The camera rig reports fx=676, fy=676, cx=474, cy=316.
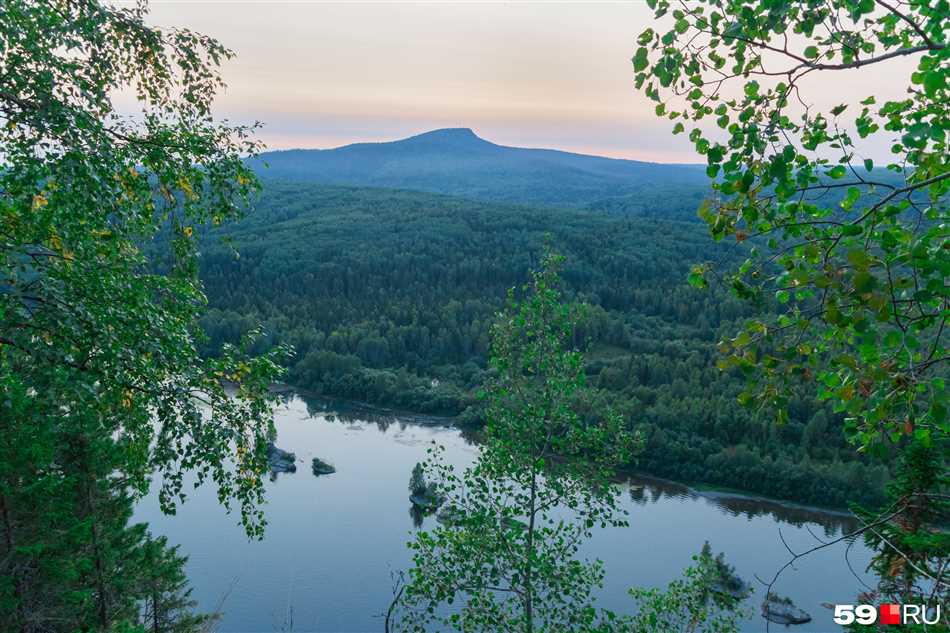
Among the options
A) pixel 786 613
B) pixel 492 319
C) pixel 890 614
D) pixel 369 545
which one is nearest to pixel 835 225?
pixel 890 614

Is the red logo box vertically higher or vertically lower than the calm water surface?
higher

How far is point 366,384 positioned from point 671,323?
38.7m

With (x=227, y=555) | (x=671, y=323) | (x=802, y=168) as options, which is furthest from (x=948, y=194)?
(x=671, y=323)

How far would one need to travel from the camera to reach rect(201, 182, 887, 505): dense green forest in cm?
4134

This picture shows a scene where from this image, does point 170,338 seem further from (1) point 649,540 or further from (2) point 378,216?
(2) point 378,216

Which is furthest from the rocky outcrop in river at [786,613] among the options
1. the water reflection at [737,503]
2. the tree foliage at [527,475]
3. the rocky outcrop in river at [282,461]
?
the rocky outcrop in river at [282,461]

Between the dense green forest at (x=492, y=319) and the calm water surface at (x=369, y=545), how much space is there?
14.0 ft

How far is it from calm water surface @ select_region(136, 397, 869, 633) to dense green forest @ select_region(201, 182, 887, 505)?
4.28m

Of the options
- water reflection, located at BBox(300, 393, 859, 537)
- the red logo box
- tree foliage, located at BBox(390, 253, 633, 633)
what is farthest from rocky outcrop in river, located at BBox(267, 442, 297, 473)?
the red logo box

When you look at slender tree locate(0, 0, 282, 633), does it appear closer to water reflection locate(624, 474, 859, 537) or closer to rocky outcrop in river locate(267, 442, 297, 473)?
rocky outcrop in river locate(267, 442, 297, 473)

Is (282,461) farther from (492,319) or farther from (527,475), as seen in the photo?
(527,475)

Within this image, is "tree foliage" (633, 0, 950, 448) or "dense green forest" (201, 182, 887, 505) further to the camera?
"dense green forest" (201, 182, 887, 505)

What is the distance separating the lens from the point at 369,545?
30.2 metres

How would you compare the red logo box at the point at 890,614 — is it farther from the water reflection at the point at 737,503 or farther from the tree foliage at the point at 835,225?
the water reflection at the point at 737,503
